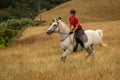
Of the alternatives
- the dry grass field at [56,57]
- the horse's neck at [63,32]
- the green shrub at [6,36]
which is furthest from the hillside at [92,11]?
the horse's neck at [63,32]

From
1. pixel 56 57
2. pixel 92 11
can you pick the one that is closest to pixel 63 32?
pixel 56 57

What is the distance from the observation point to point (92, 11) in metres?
61.6

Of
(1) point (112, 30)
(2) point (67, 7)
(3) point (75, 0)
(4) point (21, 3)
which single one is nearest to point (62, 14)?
(2) point (67, 7)

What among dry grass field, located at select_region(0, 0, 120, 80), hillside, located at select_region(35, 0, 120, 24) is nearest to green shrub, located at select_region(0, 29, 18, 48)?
dry grass field, located at select_region(0, 0, 120, 80)

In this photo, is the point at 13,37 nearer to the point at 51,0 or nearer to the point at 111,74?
the point at 111,74

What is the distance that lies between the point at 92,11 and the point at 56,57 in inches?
1541

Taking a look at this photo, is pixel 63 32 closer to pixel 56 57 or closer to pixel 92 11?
pixel 56 57

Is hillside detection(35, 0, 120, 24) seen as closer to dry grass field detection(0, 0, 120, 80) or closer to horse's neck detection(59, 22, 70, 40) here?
dry grass field detection(0, 0, 120, 80)

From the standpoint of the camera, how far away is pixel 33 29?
1989 inches

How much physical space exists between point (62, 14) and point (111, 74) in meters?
51.9

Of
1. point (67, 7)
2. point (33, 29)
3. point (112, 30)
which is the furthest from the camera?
point (67, 7)

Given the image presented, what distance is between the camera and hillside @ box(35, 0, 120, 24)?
2307 inches

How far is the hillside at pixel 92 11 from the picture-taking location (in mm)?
58594

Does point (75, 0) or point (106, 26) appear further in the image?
point (75, 0)
